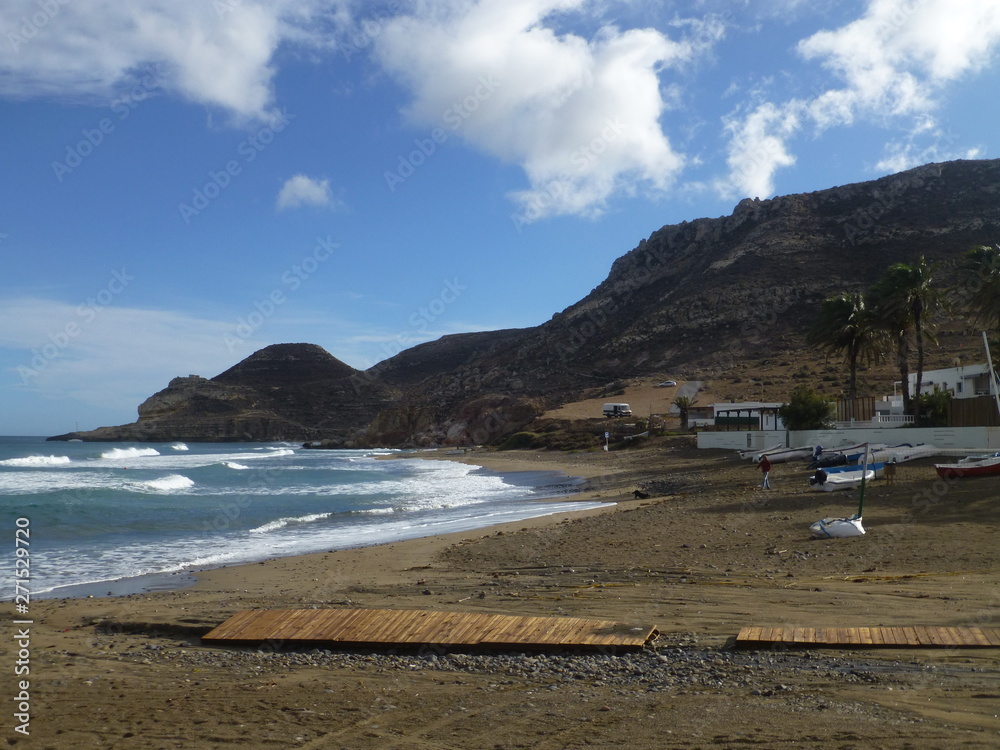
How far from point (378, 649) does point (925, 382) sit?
4564cm

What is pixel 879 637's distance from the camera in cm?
723

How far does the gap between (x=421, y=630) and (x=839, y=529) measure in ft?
28.7

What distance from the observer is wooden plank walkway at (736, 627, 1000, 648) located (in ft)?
22.9

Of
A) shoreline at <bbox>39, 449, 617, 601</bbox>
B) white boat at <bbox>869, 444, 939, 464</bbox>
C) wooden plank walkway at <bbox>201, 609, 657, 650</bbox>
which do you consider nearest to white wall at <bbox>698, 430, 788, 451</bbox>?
white boat at <bbox>869, 444, 939, 464</bbox>

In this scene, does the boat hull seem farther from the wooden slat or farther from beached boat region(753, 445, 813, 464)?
the wooden slat

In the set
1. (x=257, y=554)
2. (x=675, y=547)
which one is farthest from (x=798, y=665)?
(x=257, y=554)

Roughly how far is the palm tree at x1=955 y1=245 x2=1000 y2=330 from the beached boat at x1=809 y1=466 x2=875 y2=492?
451 inches

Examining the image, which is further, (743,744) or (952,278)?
(952,278)

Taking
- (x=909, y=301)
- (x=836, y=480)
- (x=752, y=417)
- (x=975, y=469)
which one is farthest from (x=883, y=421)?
(x=836, y=480)

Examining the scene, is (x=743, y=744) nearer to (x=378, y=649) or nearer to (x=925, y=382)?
(x=378, y=649)

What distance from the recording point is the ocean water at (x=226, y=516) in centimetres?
1608

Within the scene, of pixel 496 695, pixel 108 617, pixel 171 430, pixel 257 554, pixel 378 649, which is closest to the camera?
pixel 496 695

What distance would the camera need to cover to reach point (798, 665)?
680cm

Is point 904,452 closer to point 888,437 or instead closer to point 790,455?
point 888,437
